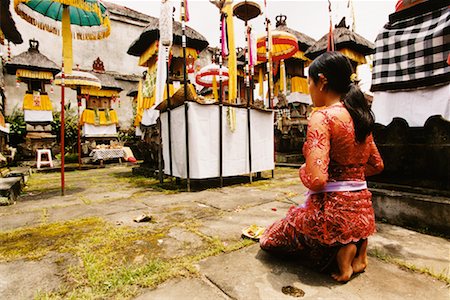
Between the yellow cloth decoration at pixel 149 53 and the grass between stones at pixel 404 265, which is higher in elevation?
the yellow cloth decoration at pixel 149 53

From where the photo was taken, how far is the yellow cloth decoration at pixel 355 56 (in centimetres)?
1137

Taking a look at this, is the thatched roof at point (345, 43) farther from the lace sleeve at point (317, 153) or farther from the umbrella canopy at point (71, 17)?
the lace sleeve at point (317, 153)

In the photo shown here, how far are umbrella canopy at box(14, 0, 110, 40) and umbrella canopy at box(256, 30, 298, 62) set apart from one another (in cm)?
533

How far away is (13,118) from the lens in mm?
12930

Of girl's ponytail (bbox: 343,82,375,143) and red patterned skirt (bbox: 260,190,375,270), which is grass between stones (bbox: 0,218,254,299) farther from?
girl's ponytail (bbox: 343,82,375,143)

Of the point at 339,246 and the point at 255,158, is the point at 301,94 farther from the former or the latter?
the point at 339,246

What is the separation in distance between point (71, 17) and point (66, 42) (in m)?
1.08

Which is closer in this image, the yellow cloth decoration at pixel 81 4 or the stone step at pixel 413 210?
the stone step at pixel 413 210

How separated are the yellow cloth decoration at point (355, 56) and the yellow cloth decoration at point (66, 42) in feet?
34.8

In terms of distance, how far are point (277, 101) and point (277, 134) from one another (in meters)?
3.41

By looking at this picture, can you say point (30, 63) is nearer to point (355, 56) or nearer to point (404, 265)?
point (404, 265)

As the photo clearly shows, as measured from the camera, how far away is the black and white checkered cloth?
101 inches

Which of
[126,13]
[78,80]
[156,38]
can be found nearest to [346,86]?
[156,38]

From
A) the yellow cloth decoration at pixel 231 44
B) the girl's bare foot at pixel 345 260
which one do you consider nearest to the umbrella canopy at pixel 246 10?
the yellow cloth decoration at pixel 231 44
